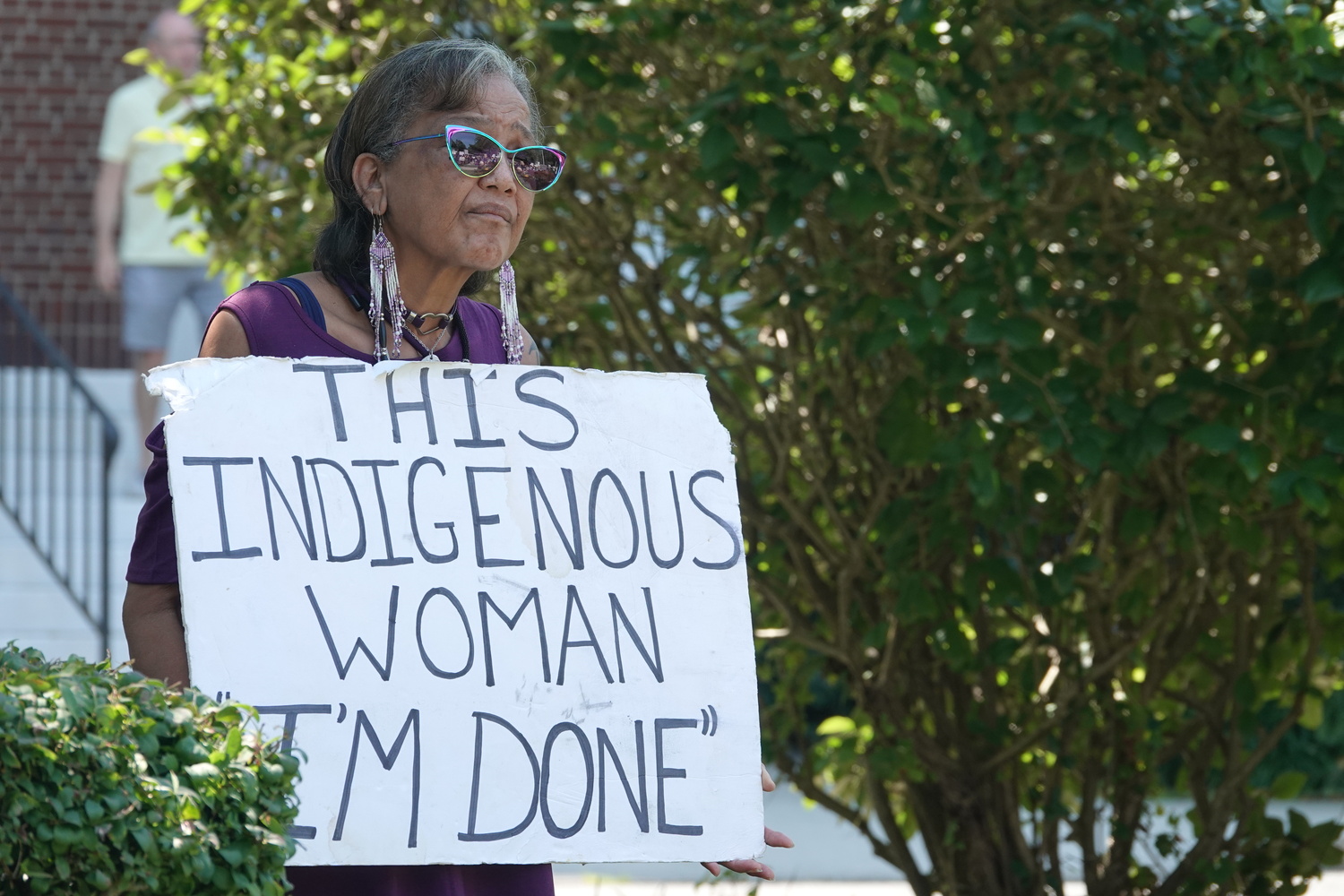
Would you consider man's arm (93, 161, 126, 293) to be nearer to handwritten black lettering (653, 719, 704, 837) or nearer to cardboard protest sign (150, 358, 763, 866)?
cardboard protest sign (150, 358, 763, 866)

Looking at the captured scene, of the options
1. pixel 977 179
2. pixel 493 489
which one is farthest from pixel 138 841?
pixel 977 179

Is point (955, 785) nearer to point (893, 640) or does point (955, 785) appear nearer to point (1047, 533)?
point (893, 640)

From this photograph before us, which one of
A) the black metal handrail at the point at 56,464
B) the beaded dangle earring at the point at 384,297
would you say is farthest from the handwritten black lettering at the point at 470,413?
the black metal handrail at the point at 56,464

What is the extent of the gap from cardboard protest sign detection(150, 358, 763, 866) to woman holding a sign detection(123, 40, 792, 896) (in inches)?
4.2

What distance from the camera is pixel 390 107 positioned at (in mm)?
2383

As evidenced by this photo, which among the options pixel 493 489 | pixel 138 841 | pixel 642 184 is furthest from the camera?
pixel 642 184

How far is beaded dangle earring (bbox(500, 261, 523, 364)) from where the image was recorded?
8.21 ft

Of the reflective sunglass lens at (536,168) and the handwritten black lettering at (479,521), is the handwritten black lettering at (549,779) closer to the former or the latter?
the handwritten black lettering at (479,521)

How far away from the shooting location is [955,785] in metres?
4.46

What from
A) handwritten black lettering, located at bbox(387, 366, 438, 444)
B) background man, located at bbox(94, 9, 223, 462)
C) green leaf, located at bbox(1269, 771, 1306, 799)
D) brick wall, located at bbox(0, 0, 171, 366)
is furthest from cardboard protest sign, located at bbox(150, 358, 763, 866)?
brick wall, located at bbox(0, 0, 171, 366)

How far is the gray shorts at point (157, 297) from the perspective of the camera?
27.3 feet

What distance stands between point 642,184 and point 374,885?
2.60m

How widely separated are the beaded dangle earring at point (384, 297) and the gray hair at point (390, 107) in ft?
0.20

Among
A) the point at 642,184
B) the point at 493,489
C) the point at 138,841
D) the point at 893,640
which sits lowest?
the point at 138,841
